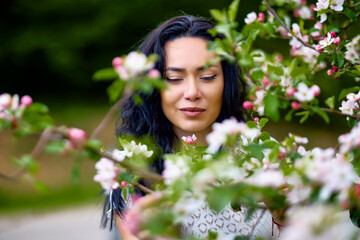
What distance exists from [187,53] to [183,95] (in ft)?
0.45

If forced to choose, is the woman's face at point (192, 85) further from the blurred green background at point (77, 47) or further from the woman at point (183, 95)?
the blurred green background at point (77, 47)

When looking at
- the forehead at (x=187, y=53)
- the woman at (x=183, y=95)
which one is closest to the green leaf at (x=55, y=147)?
the woman at (x=183, y=95)

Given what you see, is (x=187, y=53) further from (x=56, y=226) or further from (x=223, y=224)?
(x=56, y=226)

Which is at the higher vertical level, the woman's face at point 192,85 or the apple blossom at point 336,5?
the apple blossom at point 336,5

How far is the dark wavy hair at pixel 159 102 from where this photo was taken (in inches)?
62.5

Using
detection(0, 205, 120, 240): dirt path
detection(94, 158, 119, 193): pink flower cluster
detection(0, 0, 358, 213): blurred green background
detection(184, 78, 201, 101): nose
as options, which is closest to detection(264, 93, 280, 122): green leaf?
detection(94, 158, 119, 193): pink flower cluster

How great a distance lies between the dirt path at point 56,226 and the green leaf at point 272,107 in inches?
116

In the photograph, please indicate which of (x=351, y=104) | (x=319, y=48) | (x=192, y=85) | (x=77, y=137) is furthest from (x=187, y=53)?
(x=77, y=137)

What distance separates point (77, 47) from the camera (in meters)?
6.28

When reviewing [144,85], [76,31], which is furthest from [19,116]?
[76,31]

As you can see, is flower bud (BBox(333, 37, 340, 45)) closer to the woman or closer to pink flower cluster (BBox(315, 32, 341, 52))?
pink flower cluster (BBox(315, 32, 341, 52))

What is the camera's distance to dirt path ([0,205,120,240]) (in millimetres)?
3781

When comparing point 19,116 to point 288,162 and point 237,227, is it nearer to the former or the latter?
point 288,162

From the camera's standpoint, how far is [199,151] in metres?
1.20
